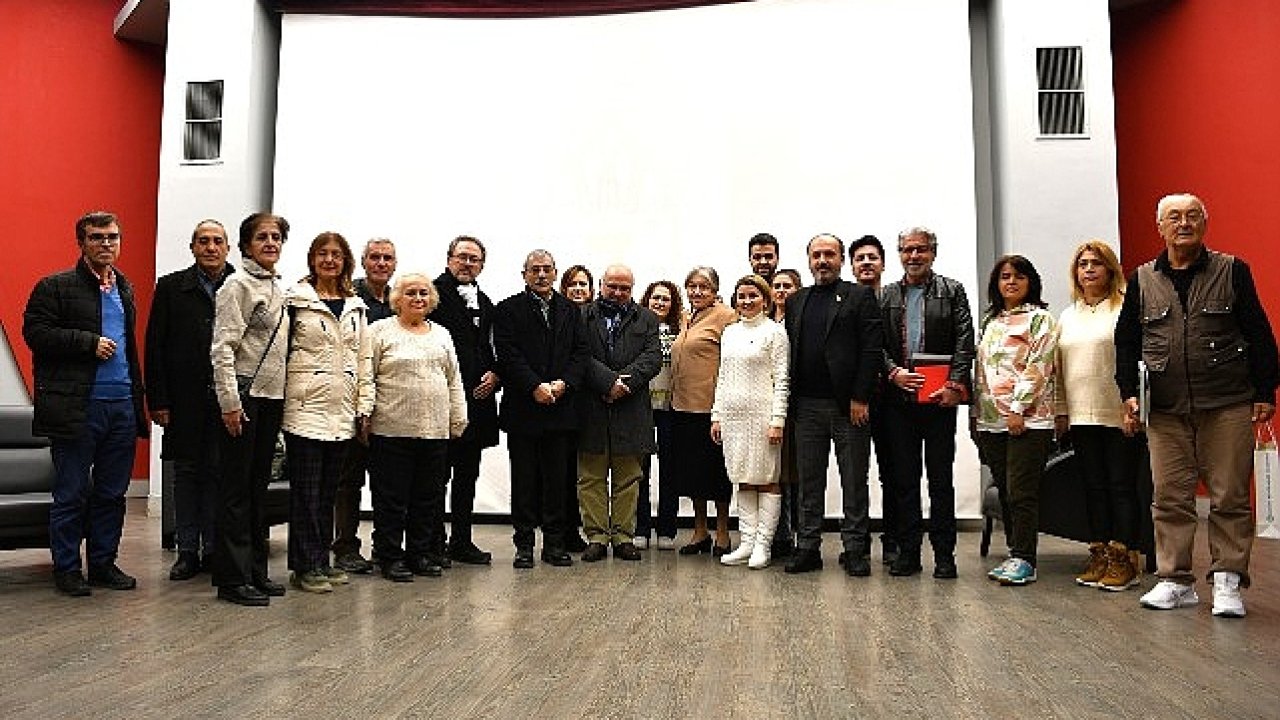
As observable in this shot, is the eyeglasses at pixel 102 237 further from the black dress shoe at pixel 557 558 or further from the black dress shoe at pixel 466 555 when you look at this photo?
the black dress shoe at pixel 557 558

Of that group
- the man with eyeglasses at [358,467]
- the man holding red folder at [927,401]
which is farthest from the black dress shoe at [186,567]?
the man holding red folder at [927,401]

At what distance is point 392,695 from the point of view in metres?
2.00

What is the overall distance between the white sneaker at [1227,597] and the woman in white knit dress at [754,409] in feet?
5.33

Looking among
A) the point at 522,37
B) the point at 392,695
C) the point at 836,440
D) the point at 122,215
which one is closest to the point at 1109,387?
the point at 836,440

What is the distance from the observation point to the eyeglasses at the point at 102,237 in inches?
133

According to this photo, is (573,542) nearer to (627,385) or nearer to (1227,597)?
(627,385)

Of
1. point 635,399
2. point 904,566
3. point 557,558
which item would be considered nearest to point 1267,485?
point 904,566

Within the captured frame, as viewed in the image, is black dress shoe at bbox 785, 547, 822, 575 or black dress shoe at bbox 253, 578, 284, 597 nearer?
black dress shoe at bbox 253, 578, 284, 597

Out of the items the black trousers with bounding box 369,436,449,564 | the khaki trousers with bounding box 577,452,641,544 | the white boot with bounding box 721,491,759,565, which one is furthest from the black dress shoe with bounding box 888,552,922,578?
the black trousers with bounding box 369,436,449,564

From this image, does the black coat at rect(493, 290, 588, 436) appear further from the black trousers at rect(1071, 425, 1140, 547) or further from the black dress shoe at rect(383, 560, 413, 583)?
the black trousers at rect(1071, 425, 1140, 547)

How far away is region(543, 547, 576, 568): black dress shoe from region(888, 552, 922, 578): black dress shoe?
1.34 meters

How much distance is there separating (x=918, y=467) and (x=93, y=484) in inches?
123

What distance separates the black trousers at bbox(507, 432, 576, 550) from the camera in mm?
4156

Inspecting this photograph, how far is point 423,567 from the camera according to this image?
12.4 ft
